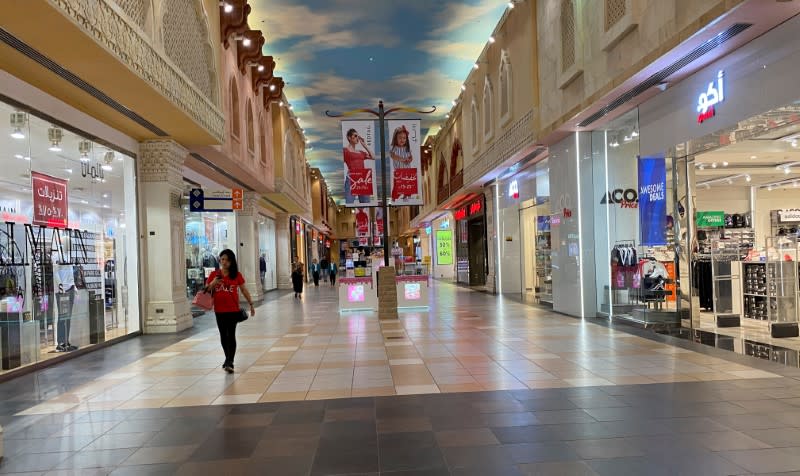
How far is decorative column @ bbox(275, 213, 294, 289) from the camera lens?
24.6 meters

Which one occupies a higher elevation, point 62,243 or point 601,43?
point 601,43

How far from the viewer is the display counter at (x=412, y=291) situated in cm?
1359

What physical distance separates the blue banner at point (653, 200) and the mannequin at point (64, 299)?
8609mm

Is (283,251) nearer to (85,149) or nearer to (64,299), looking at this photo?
(85,149)

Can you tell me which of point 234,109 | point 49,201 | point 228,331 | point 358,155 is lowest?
point 228,331

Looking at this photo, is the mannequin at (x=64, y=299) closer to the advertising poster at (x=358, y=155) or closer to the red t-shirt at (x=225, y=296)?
the red t-shirt at (x=225, y=296)

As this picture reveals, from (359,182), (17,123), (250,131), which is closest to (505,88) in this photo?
(359,182)

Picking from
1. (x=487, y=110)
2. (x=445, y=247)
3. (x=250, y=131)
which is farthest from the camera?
(x=445, y=247)

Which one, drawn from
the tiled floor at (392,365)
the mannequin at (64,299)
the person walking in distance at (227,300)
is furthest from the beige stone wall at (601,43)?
the mannequin at (64,299)

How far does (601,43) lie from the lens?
808 centimetres

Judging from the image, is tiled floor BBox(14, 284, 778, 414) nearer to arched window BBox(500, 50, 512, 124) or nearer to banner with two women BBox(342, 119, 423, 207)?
banner with two women BBox(342, 119, 423, 207)

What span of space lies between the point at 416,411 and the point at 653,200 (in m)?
6.05

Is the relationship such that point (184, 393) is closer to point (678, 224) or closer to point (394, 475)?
point (394, 475)

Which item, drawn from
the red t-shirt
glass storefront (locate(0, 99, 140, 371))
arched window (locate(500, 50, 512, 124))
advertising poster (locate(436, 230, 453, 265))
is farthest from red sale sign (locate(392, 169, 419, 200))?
advertising poster (locate(436, 230, 453, 265))
